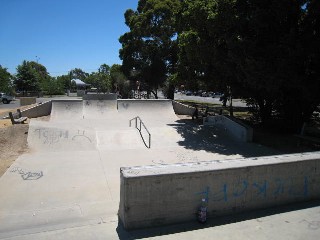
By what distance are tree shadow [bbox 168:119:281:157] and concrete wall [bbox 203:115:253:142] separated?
26 centimetres

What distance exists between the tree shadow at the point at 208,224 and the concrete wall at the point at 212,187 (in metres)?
0.10

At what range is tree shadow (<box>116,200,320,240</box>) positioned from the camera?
17.5ft

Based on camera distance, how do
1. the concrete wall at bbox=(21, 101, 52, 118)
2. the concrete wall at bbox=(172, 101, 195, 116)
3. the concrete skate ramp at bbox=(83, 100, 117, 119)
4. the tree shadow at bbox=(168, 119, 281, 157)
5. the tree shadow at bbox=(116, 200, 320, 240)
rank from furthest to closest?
the concrete wall at bbox=(172, 101, 195, 116)
the concrete skate ramp at bbox=(83, 100, 117, 119)
the concrete wall at bbox=(21, 101, 52, 118)
the tree shadow at bbox=(168, 119, 281, 157)
the tree shadow at bbox=(116, 200, 320, 240)

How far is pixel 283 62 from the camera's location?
1236 centimetres

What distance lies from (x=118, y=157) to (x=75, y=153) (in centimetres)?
178

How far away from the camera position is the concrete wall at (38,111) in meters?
18.6

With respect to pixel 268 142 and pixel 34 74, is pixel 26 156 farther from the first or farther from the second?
pixel 34 74

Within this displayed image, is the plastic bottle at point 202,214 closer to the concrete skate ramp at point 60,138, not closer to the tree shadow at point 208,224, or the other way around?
→ the tree shadow at point 208,224

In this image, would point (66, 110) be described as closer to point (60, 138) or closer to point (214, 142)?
point (60, 138)

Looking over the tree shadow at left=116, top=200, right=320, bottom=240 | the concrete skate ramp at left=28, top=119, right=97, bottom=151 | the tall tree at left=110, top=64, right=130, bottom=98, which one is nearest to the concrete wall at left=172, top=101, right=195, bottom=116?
the concrete skate ramp at left=28, top=119, right=97, bottom=151

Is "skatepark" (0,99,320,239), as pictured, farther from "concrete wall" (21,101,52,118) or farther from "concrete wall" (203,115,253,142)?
"concrete wall" (21,101,52,118)

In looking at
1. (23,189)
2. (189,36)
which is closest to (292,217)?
(23,189)

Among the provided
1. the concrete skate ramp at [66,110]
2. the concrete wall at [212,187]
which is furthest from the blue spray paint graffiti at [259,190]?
the concrete skate ramp at [66,110]

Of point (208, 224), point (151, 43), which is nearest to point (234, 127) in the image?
point (208, 224)
